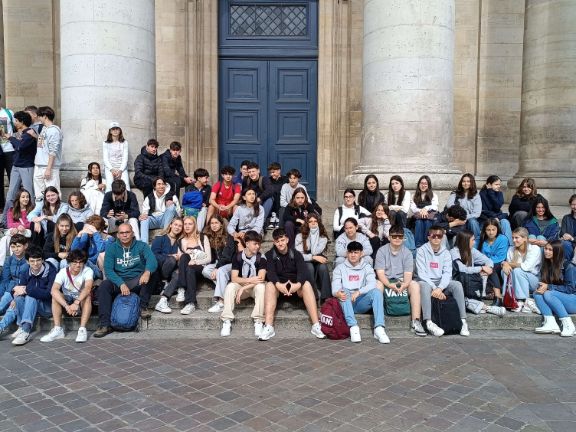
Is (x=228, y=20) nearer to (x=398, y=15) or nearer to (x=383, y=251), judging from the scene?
(x=398, y=15)

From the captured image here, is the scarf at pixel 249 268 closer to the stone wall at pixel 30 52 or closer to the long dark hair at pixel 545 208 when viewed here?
the long dark hair at pixel 545 208

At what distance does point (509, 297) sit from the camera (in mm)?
6902

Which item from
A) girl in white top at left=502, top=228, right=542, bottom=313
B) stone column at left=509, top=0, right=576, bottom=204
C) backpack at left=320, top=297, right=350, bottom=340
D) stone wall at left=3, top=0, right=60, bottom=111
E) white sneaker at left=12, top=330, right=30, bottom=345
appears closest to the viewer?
white sneaker at left=12, top=330, right=30, bottom=345

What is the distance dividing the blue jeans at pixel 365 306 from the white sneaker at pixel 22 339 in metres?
3.65

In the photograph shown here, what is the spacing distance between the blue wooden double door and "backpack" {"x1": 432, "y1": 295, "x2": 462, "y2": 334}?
6.76 metres

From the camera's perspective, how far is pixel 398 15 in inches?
332

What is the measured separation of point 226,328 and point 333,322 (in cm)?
129

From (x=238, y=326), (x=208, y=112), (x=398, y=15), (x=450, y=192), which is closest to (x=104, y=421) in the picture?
(x=238, y=326)

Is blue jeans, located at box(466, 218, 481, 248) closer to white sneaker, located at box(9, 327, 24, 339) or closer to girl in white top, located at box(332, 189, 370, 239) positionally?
girl in white top, located at box(332, 189, 370, 239)

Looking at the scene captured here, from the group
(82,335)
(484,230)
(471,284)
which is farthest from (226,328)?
(484,230)

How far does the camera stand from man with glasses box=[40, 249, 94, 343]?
632 cm

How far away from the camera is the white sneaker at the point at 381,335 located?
6.09 metres

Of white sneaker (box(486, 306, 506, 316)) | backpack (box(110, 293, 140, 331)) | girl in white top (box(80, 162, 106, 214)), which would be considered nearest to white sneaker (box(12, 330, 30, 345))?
backpack (box(110, 293, 140, 331))

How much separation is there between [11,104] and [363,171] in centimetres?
846
